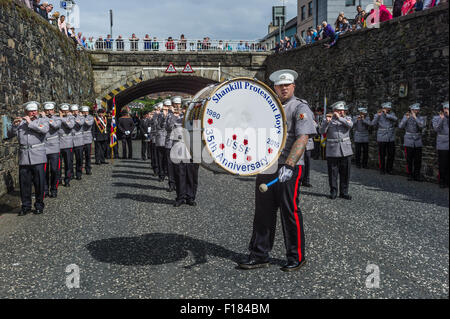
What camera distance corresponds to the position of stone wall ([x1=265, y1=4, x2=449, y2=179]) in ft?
4.38

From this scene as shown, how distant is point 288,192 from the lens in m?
3.80

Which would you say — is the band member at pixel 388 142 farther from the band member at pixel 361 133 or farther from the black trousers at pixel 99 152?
the black trousers at pixel 99 152

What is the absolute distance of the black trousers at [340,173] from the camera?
7.75 m

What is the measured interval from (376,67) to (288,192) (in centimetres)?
1036

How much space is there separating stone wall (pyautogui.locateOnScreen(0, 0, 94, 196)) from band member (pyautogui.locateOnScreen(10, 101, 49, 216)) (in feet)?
5.72

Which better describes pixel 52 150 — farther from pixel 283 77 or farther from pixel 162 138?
pixel 283 77

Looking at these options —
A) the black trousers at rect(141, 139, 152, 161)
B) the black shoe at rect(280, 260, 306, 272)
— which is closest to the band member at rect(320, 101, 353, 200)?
the black shoe at rect(280, 260, 306, 272)

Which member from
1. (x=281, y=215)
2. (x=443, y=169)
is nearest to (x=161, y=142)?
(x=281, y=215)

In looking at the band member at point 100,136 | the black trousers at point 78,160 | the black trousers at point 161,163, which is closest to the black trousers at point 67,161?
the black trousers at point 78,160

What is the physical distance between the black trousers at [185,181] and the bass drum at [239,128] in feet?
14.7

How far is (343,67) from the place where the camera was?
16.1 metres
